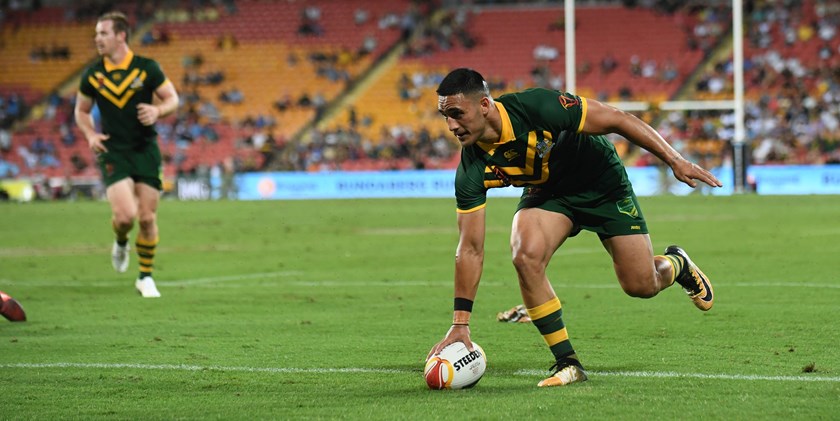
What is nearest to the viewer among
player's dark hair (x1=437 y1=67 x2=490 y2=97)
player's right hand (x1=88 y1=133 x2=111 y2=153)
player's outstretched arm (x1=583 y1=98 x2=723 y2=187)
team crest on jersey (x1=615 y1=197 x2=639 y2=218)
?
player's dark hair (x1=437 y1=67 x2=490 y2=97)

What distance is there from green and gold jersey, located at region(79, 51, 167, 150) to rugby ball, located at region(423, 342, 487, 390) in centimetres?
649

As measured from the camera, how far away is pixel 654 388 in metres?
6.45

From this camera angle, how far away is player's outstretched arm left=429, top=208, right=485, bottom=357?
22.2ft

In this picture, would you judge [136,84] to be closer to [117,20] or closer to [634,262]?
[117,20]

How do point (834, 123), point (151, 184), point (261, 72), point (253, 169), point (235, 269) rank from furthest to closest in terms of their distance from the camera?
point (261, 72)
point (253, 169)
point (834, 123)
point (235, 269)
point (151, 184)

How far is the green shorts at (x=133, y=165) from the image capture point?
40.0 feet

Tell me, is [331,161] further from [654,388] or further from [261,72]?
[654,388]

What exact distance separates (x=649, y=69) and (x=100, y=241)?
27265mm

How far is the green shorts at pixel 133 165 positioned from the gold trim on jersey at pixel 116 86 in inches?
19.8

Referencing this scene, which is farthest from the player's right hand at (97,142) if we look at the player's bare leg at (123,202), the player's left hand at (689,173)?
the player's left hand at (689,173)

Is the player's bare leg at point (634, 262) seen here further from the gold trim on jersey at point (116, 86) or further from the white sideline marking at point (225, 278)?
the white sideline marking at point (225, 278)

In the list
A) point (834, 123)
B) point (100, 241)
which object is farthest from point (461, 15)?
point (100, 241)

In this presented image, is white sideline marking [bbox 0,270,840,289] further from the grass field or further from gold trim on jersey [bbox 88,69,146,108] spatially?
gold trim on jersey [bbox 88,69,146,108]

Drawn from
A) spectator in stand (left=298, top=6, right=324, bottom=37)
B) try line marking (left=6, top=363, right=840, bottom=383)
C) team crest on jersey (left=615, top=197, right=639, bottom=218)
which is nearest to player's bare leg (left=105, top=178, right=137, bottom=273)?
try line marking (left=6, top=363, right=840, bottom=383)
